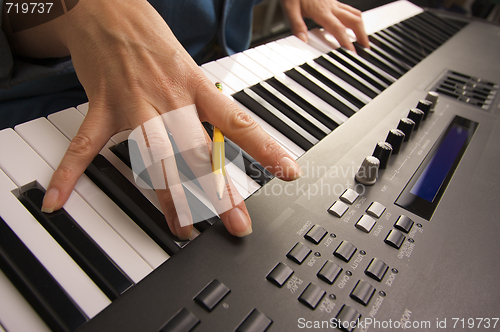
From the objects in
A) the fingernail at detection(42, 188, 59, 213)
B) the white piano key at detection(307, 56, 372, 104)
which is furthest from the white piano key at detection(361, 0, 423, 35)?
the fingernail at detection(42, 188, 59, 213)

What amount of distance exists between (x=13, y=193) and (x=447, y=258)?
74cm

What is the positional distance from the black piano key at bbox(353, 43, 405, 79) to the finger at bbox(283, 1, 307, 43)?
225 mm

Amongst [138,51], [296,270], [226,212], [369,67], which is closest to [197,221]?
[226,212]

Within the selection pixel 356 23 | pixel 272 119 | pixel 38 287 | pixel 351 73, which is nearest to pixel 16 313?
pixel 38 287

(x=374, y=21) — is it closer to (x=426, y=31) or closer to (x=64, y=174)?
(x=426, y=31)

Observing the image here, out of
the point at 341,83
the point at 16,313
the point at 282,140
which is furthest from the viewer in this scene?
the point at 341,83

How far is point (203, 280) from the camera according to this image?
1.50 ft

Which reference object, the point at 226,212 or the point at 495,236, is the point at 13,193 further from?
the point at 495,236

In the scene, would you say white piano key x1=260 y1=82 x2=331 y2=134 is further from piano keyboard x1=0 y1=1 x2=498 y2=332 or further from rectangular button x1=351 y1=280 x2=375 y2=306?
rectangular button x1=351 y1=280 x2=375 y2=306

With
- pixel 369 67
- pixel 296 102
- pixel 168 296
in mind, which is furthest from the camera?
pixel 369 67

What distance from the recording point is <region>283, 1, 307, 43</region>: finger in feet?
3.91

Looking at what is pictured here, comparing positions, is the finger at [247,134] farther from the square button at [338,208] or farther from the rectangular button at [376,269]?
the rectangular button at [376,269]

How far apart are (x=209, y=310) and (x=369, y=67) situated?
1.01m

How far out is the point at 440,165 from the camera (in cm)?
78
